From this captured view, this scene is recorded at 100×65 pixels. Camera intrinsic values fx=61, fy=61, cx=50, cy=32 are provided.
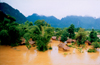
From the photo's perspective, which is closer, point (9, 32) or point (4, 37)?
point (4, 37)


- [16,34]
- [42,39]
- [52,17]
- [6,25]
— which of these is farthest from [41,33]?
[52,17]

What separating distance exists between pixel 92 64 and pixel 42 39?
17.8 feet

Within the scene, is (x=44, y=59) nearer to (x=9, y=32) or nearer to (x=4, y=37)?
(x=9, y=32)

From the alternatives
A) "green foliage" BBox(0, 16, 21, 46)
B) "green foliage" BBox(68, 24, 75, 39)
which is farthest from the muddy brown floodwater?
"green foliage" BBox(68, 24, 75, 39)

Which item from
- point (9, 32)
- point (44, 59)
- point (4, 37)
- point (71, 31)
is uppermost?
point (71, 31)

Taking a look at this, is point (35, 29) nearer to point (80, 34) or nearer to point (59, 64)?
point (59, 64)

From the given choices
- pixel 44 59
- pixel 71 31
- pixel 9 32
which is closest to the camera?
pixel 44 59

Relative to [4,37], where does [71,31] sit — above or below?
above

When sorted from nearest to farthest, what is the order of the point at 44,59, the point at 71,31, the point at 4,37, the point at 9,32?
the point at 44,59, the point at 4,37, the point at 9,32, the point at 71,31

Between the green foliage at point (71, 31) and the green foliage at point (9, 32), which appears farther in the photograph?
the green foliage at point (71, 31)

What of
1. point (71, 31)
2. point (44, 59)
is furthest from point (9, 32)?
point (71, 31)

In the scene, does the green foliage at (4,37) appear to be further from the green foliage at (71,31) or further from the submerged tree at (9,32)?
the green foliage at (71,31)

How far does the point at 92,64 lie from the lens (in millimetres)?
5246

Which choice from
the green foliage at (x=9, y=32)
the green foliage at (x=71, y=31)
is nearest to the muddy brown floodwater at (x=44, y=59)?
the green foliage at (x=9, y=32)
